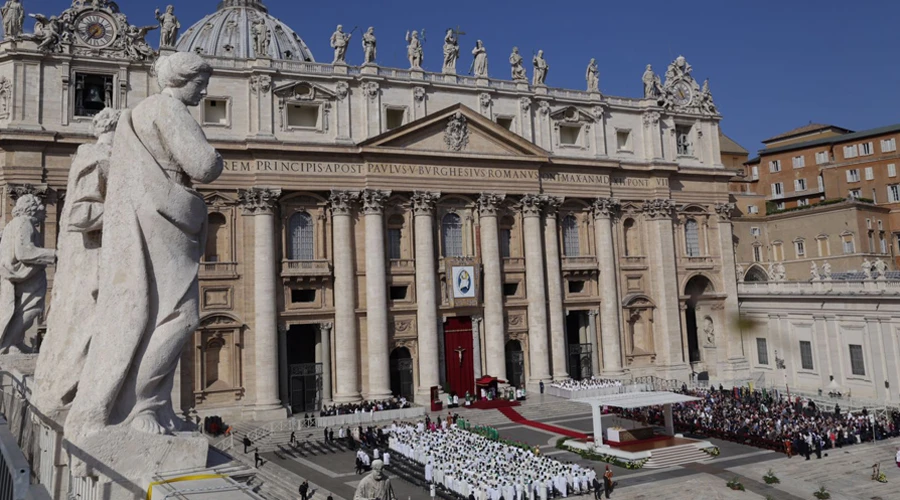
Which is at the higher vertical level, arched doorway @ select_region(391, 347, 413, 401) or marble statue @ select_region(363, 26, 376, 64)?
marble statue @ select_region(363, 26, 376, 64)

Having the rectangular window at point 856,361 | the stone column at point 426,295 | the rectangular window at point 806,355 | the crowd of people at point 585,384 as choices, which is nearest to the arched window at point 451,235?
the stone column at point 426,295

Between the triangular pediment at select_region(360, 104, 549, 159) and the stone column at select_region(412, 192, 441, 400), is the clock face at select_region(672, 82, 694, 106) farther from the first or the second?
the stone column at select_region(412, 192, 441, 400)

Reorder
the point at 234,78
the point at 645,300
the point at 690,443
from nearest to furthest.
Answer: the point at 690,443 → the point at 234,78 → the point at 645,300

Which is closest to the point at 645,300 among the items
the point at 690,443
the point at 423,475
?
the point at 690,443

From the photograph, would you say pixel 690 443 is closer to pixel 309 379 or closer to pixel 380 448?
pixel 380 448

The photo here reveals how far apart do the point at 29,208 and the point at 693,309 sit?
149ft

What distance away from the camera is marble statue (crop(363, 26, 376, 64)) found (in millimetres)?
39938

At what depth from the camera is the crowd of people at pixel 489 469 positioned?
864 inches

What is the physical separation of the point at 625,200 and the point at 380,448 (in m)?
25.9

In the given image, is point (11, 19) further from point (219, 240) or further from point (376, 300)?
point (376, 300)

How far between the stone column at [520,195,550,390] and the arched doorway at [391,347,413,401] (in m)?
7.43

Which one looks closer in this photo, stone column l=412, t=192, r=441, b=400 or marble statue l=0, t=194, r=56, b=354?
marble statue l=0, t=194, r=56, b=354

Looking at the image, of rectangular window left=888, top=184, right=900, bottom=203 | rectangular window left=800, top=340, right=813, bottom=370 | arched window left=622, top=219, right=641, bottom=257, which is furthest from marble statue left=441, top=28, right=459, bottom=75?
rectangular window left=888, top=184, right=900, bottom=203

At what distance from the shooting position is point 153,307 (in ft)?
19.6
